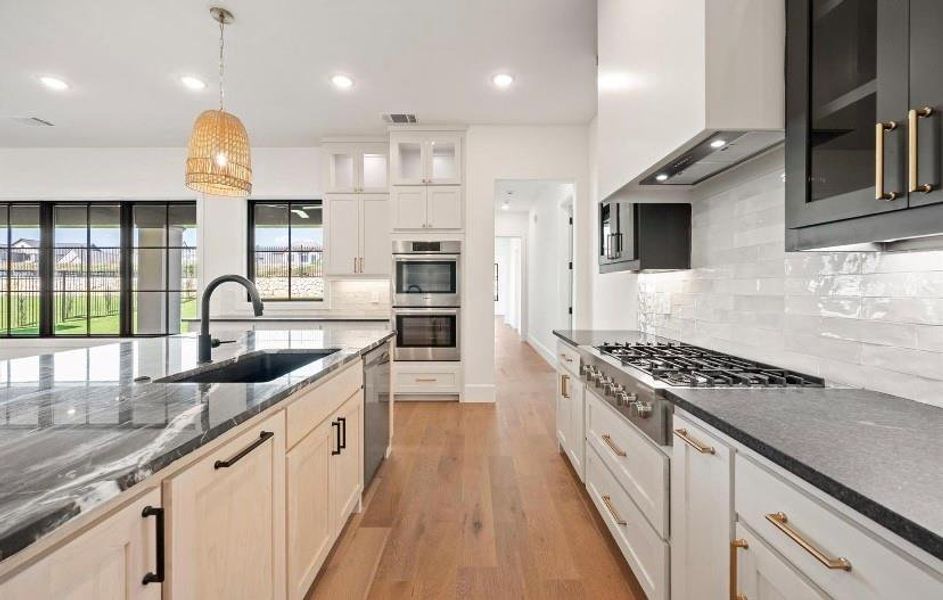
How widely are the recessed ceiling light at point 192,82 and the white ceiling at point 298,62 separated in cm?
6

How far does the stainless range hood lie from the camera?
4.73ft

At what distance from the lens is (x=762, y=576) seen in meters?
1.00

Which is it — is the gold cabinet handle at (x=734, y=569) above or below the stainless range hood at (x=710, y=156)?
below

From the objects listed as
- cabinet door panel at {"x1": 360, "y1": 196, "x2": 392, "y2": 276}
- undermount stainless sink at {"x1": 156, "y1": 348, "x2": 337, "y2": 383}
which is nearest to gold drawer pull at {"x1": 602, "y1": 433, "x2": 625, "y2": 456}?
undermount stainless sink at {"x1": 156, "y1": 348, "x2": 337, "y2": 383}

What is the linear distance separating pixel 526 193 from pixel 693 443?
710 cm

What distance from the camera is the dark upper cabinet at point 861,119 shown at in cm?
90

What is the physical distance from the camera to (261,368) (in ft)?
7.66

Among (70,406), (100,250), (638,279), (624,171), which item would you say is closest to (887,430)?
(624,171)

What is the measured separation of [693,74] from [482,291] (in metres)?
3.45

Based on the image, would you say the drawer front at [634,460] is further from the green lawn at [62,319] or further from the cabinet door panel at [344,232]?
the green lawn at [62,319]

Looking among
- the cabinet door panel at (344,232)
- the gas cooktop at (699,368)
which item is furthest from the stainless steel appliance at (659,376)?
the cabinet door panel at (344,232)

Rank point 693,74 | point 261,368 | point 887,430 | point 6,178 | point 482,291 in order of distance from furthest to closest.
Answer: point 6,178, point 482,291, point 261,368, point 693,74, point 887,430

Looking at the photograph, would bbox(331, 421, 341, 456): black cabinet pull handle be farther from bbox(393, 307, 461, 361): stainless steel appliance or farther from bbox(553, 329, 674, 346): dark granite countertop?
bbox(393, 307, 461, 361): stainless steel appliance

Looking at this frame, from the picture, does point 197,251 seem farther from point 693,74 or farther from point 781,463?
point 781,463
